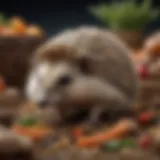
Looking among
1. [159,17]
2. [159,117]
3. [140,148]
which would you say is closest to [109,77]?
[159,117]

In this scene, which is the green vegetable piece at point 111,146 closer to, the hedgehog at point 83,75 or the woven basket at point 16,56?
the hedgehog at point 83,75

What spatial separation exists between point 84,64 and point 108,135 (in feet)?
1.13

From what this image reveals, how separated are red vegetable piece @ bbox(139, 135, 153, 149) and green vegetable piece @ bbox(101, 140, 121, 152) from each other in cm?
8

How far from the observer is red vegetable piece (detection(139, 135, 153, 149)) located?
1.99m

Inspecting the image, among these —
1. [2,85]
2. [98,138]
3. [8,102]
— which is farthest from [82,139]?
[2,85]

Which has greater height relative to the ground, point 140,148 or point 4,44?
point 4,44

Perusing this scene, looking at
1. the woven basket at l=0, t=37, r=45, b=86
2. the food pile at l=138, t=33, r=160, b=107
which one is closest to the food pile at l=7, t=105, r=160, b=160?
the food pile at l=138, t=33, r=160, b=107

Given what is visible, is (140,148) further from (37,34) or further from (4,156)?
(37,34)

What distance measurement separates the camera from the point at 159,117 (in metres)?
2.46

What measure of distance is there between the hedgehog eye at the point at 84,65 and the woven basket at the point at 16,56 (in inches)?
31.1

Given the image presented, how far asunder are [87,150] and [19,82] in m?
1.24

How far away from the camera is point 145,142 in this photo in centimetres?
201

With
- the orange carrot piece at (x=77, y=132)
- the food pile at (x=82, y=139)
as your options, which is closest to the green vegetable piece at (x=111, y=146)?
the food pile at (x=82, y=139)

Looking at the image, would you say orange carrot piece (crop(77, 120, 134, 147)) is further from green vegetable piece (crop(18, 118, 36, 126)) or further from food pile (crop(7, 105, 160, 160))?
green vegetable piece (crop(18, 118, 36, 126))
